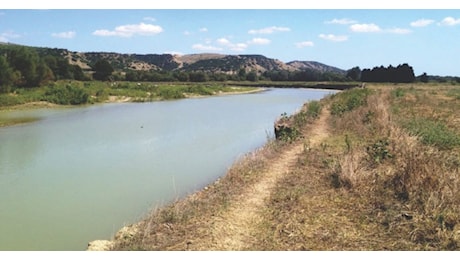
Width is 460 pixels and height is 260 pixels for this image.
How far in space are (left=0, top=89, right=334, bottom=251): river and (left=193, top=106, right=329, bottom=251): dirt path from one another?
1.75 meters

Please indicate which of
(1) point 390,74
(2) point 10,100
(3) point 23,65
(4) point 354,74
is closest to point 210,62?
(4) point 354,74

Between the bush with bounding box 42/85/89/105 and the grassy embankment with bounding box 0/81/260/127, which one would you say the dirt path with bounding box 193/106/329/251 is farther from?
the bush with bounding box 42/85/89/105

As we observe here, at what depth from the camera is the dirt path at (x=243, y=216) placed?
16.5ft

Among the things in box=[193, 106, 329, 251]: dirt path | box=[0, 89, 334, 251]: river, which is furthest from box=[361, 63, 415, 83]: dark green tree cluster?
box=[193, 106, 329, 251]: dirt path

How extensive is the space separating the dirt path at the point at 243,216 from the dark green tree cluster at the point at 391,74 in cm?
6834

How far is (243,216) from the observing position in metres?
5.95

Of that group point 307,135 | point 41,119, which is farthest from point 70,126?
point 307,135

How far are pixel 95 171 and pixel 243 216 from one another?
5.72 metres

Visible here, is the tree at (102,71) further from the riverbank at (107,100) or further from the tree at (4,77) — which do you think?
the tree at (4,77)

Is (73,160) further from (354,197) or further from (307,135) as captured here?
Answer: (354,197)

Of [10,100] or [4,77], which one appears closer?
[10,100]

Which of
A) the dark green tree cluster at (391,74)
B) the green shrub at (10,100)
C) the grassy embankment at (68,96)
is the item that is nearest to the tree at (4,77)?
the grassy embankment at (68,96)

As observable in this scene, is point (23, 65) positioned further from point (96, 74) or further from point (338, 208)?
point (338, 208)

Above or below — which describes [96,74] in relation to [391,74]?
below
